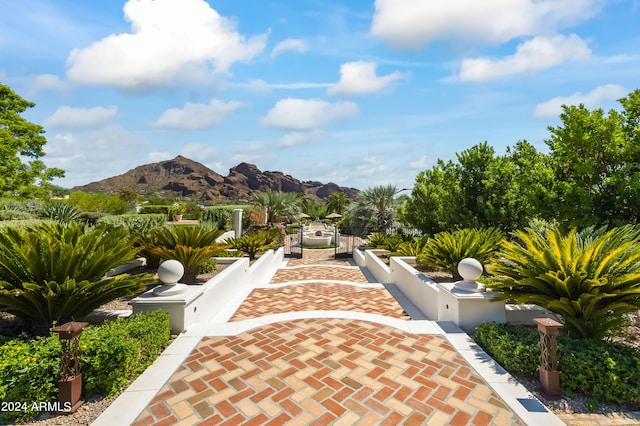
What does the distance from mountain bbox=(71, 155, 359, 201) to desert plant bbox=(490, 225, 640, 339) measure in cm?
11815

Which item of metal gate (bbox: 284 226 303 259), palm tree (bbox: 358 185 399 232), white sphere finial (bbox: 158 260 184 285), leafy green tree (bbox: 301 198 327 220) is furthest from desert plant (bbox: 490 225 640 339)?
leafy green tree (bbox: 301 198 327 220)

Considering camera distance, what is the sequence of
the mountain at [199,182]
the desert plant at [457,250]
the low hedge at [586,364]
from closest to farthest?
the low hedge at [586,364] → the desert plant at [457,250] → the mountain at [199,182]

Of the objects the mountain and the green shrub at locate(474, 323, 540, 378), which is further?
the mountain

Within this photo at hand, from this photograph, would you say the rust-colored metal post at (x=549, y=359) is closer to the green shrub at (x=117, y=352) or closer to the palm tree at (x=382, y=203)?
the green shrub at (x=117, y=352)

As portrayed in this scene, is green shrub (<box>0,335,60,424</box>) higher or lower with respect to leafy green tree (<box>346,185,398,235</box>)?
lower

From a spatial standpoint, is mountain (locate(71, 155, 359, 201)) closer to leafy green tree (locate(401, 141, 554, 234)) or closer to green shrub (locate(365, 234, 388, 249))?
green shrub (locate(365, 234, 388, 249))

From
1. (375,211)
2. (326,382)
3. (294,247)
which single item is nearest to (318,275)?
(326,382)

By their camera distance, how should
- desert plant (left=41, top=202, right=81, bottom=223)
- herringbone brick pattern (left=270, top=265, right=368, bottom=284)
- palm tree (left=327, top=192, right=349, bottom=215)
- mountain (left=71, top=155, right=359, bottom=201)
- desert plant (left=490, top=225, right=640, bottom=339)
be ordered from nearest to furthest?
desert plant (left=490, top=225, right=640, bottom=339)
herringbone brick pattern (left=270, top=265, right=368, bottom=284)
desert plant (left=41, top=202, right=81, bottom=223)
palm tree (left=327, top=192, right=349, bottom=215)
mountain (left=71, top=155, right=359, bottom=201)

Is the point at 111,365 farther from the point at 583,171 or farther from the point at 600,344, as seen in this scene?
the point at 583,171

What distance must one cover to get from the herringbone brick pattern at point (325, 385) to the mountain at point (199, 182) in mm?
117335

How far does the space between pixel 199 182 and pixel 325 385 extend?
144 meters

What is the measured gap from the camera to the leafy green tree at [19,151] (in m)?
17.2

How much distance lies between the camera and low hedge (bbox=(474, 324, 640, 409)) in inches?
125

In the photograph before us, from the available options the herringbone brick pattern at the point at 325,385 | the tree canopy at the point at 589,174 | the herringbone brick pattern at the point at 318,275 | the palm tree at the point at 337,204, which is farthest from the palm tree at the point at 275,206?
the herringbone brick pattern at the point at 325,385
